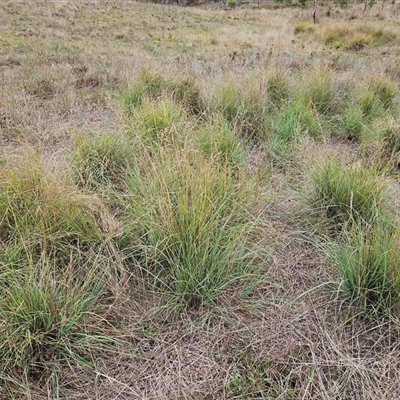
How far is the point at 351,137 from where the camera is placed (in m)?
3.58

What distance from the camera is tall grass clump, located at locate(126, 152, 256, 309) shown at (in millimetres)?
1578

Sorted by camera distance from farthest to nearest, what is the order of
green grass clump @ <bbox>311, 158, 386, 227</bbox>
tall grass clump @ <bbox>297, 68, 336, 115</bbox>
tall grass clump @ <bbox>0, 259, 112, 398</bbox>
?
tall grass clump @ <bbox>297, 68, 336, 115</bbox>
green grass clump @ <bbox>311, 158, 386, 227</bbox>
tall grass clump @ <bbox>0, 259, 112, 398</bbox>

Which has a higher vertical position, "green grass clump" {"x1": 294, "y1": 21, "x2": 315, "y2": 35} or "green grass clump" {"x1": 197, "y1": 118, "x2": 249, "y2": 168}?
"green grass clump" {"x1": 197, "y1": 118, "x2": 249, "y2": 168}

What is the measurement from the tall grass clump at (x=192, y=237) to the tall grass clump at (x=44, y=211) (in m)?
0.25

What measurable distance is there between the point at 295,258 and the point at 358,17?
59.5 ft

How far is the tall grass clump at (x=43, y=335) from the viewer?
125 cm

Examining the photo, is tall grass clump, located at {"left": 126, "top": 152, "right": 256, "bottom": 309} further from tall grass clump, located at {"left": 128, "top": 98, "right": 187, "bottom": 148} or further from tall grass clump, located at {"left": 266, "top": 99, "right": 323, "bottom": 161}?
tall grass clump, located at {"left": 266, "top": 99, "right": 323, "bottom": 161}

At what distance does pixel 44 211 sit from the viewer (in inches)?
69.6

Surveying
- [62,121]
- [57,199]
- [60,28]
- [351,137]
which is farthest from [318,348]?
[60,28]

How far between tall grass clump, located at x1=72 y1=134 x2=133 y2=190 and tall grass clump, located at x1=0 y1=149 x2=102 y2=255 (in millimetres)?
410

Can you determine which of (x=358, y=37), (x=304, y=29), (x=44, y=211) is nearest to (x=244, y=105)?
(x=44, y=211)

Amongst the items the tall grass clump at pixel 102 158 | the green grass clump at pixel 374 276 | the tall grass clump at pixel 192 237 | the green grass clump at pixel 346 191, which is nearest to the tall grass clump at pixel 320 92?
the green grass clump at pixel 346 191

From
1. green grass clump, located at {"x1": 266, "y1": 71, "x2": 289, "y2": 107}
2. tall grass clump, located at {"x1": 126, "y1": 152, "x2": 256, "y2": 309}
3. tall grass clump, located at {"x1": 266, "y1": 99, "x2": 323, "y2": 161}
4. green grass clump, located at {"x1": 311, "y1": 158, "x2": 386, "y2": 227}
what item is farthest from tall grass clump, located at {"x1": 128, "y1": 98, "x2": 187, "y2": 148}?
green grass clump, located at {"x1": 266, "y1": 71, "x2": 289, "y2": 107}

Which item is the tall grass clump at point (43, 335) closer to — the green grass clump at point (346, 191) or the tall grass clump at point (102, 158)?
the tall grass clump at point (102, 158)
